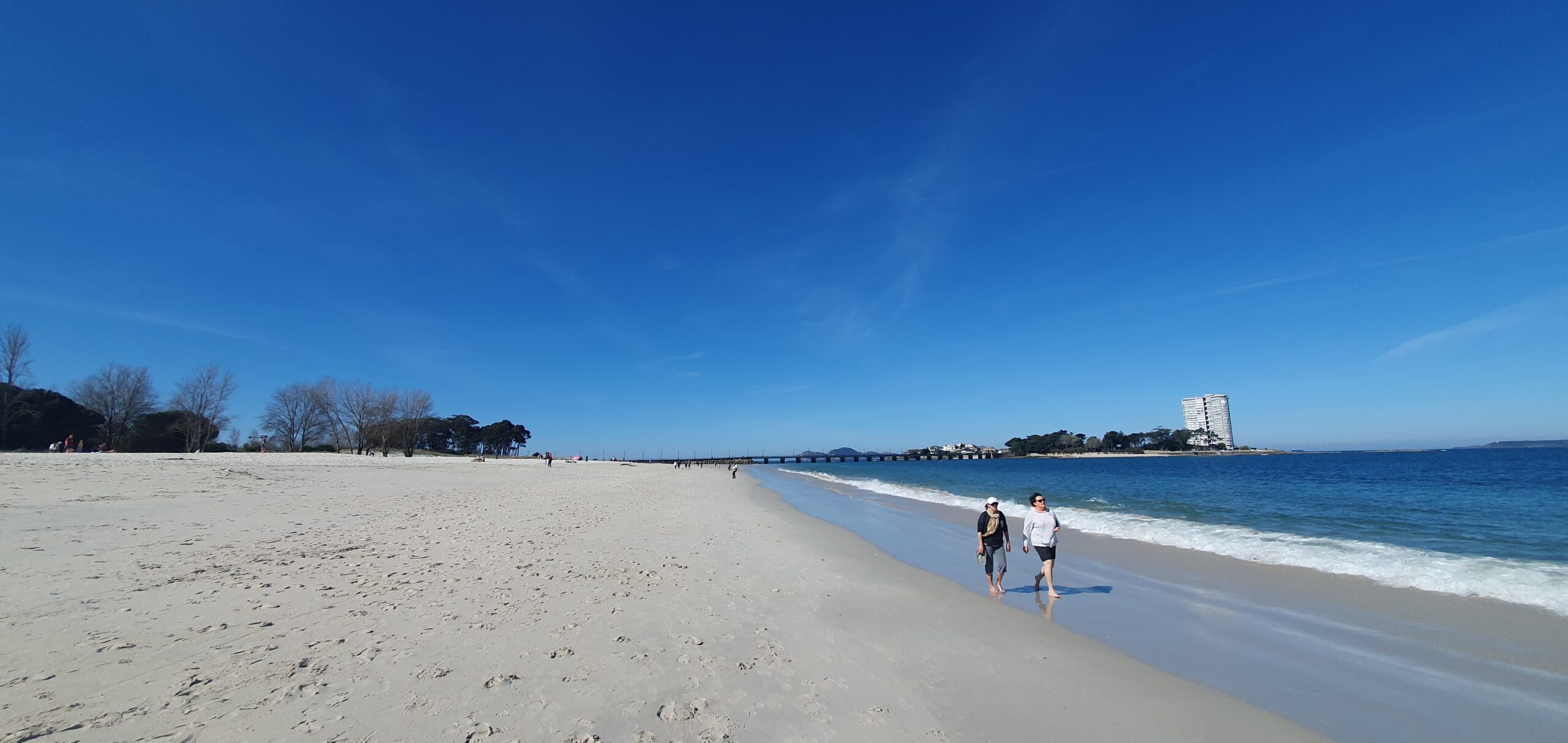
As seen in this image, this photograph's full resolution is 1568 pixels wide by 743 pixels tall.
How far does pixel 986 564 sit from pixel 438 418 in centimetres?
10845

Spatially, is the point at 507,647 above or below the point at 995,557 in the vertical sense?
below

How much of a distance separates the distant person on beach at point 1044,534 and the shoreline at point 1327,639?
0.43 metres

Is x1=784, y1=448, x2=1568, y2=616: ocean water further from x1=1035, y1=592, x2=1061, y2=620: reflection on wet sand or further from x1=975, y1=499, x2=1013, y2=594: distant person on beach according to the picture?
x1=975, y1=499, x2=1013, y2=594: distant person on beach

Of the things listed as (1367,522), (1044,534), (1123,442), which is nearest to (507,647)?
(1044,534)

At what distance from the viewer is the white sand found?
4109 mm

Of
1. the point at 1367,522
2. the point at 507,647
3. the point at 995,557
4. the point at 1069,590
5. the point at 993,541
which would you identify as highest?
the point at 993,541

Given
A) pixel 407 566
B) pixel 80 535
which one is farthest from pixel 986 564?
Result: pixel 80 535

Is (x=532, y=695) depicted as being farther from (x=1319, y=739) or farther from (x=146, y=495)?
(x=146, y=495)

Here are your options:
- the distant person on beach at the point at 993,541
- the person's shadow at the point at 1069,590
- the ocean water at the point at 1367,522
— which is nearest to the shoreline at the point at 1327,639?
the person's shadow at the point at 1069,590

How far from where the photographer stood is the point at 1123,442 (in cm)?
16825

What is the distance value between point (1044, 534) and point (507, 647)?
752cm

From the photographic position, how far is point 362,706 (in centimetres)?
415

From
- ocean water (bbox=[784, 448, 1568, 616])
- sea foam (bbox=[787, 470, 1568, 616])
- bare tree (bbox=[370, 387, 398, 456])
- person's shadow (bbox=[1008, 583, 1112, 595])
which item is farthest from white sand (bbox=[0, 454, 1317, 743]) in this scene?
bare tree (bbox=[370, 387, 398, 456])

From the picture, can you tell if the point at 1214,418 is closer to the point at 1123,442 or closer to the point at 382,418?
the point at 1123,442
